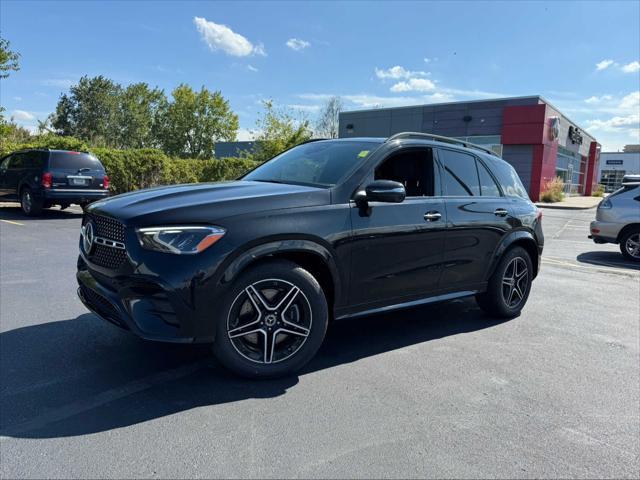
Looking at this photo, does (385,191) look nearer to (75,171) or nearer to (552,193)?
(75,171)

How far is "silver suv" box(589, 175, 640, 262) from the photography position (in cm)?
1011

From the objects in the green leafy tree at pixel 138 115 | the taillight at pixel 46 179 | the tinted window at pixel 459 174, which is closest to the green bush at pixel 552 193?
the taillight at pixel 46 179

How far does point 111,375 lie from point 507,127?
3440 centimetres

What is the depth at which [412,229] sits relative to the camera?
4.08m

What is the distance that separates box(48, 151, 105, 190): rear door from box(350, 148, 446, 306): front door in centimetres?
1082

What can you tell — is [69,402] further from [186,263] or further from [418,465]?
[418,465]

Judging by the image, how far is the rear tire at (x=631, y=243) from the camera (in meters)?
10.1

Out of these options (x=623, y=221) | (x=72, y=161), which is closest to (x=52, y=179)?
(x=72, y=161)

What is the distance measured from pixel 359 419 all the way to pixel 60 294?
3.93 metres

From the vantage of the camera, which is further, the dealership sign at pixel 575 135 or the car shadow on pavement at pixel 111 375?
the dealership sign at pixel 575 135

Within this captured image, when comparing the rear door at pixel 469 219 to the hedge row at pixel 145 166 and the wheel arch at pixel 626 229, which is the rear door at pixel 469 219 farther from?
the hedge row at pixel 145 166

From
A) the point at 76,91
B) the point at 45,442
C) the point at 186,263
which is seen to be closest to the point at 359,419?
the point at 186,263

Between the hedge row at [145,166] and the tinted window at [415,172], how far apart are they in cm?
1353

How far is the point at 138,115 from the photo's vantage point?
2945 inches
